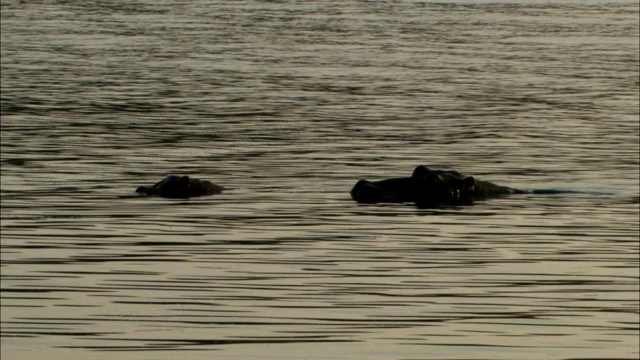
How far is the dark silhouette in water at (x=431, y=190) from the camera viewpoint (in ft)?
85.0

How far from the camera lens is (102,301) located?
16375 millimetres

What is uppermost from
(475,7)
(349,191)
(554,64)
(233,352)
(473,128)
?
(233,352)

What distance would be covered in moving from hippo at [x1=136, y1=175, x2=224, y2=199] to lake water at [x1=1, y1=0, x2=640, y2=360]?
17.1 inches

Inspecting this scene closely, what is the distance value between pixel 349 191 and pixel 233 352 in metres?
13.2

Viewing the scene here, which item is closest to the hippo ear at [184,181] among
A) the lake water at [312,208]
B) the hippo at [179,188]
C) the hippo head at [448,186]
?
the hippo at [179,188]

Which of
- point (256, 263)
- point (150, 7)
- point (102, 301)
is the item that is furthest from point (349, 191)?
point (150, 7)

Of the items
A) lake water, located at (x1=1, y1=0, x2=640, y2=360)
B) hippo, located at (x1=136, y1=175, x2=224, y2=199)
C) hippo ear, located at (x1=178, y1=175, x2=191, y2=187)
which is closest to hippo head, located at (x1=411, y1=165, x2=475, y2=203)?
lake water, located at (x1=1, y1=0, x2=640, y2=360)

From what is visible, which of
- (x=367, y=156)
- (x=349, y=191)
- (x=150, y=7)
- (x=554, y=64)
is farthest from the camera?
(x=150, y=7)

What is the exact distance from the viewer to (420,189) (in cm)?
2644

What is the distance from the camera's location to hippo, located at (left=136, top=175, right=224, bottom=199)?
26.2m

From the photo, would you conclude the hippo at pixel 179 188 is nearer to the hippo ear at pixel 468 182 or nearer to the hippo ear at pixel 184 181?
the hippo ear at pixel 184 181

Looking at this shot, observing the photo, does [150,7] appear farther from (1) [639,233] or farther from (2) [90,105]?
(1) [639,233]

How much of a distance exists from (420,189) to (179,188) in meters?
3.15

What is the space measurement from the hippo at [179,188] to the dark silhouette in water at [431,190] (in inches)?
79.9
